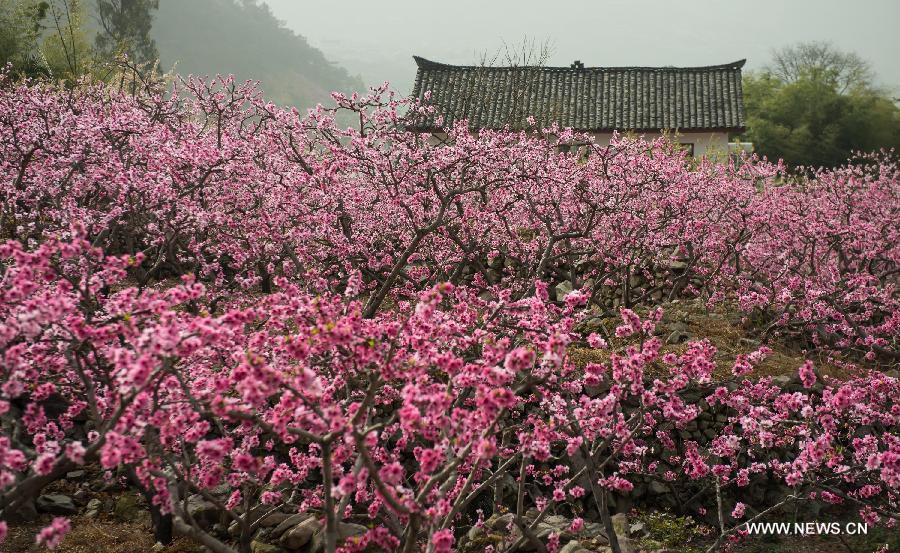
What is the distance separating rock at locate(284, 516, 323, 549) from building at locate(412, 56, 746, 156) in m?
23.4

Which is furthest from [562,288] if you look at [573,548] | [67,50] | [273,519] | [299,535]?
[67,50]

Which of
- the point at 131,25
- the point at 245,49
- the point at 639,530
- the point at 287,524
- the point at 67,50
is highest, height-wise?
the point at 245,49

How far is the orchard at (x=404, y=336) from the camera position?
15.1 ft

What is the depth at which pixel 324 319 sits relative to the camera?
470cm

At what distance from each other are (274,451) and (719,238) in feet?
34.9

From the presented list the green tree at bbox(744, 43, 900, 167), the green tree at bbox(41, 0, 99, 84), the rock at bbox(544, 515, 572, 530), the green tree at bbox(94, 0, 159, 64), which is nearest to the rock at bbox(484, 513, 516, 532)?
the rock at bbox(544, 515, 572, 530)

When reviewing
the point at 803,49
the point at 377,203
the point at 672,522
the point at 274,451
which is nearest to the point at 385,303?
the point at 377,203

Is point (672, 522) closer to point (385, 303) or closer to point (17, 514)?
point (385, 303)

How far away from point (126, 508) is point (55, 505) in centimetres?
82

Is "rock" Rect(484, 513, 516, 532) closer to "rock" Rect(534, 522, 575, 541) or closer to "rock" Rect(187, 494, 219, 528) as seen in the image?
"rock" Rect(534, 522, 575, 541)

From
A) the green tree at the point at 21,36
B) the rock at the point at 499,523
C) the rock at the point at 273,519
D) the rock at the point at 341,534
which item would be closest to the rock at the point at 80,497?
the rock at the point at 273,519

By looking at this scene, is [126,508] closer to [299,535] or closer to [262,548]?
[262,548]

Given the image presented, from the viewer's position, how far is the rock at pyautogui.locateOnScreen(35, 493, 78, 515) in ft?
26.3

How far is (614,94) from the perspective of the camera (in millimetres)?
32938
